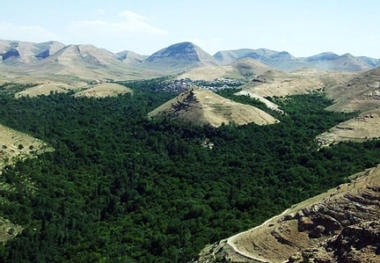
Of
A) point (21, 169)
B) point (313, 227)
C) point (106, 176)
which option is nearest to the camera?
point (313, 227)

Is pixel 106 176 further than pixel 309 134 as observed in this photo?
No

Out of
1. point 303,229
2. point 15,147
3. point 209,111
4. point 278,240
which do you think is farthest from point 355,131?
point 15,147

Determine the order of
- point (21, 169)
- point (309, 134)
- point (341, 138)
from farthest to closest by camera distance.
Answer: point (309, 134) < point (341, 138) < point (21, 169)

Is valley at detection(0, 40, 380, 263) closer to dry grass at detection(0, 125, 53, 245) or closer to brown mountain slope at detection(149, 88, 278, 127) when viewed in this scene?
dry grass at detection(0, 125, 53, 245)

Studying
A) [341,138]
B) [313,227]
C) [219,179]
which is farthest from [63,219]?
[341,138]

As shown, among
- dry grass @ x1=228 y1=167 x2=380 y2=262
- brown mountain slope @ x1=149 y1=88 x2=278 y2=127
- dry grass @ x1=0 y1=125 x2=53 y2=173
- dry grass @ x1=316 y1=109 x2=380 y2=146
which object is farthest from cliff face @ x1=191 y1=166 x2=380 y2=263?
brown mountain slope @ x1=149 y1=88 x2=278 y2=127

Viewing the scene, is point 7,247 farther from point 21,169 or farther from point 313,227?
point 313,227

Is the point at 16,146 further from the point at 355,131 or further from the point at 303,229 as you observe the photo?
the point at 355,131

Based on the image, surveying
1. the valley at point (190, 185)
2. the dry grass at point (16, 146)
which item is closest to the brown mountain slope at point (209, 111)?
the valley at point (190, 185)
